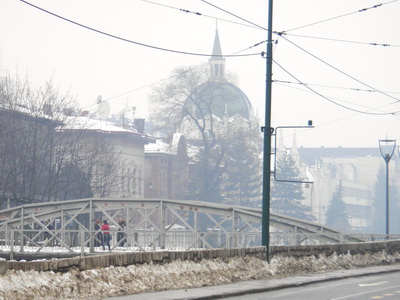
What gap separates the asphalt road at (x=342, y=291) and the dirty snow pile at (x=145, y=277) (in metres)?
1.98

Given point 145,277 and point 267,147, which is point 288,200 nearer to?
point 267,147

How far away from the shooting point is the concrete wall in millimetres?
18656

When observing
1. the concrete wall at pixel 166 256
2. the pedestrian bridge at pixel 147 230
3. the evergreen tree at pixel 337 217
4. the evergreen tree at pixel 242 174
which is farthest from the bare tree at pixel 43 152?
the evergreen tree at pixel 337 217

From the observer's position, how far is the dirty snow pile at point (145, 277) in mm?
17859

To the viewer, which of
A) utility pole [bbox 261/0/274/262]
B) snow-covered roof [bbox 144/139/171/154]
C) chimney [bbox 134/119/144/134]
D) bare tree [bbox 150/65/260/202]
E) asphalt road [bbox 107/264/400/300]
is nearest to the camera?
asphalt road [bbox 107/264/400/300]

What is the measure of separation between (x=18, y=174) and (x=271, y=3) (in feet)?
136

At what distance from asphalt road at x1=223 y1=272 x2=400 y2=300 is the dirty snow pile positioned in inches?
77.9

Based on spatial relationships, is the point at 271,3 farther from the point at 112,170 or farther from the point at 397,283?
the point at 112,170

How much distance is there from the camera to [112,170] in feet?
259

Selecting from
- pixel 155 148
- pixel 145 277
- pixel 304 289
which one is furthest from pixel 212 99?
pixel 145 277

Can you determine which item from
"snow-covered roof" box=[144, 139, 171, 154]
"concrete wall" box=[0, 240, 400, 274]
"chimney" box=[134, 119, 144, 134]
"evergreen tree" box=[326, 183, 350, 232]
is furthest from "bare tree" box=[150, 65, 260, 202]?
"evergreen tree" box=[326, 183, 350, 232]

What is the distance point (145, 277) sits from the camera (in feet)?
74.3

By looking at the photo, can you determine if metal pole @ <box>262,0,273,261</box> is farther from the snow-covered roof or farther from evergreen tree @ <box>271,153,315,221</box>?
evergreen tree @ <box>271,153,315,221</box>

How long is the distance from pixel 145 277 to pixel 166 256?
1246 mm
